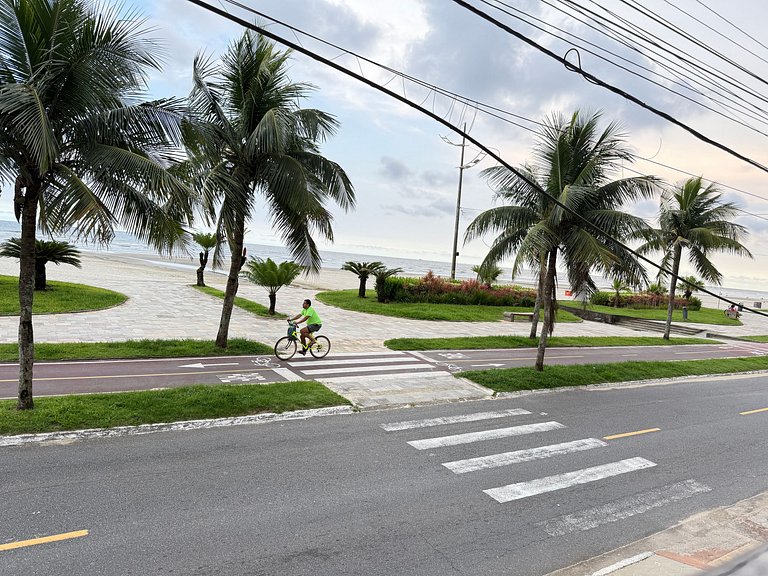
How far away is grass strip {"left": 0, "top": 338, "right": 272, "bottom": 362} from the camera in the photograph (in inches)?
502

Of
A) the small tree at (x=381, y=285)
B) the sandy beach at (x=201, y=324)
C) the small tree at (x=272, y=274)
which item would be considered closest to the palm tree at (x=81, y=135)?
the sandy beach at (x=201, y=324)

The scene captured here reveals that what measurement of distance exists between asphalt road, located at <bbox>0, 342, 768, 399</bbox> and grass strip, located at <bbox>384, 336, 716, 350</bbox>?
0.60 metres

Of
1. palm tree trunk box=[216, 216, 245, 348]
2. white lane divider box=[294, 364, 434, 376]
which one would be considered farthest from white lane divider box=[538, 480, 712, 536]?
palm tree trunk box=[216, 216, 245, 348]

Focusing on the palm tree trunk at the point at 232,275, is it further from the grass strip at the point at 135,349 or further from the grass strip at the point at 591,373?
the grass strip at the point at 591,373

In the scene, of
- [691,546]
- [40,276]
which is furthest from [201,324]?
[691,546]

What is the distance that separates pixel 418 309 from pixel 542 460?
2038 centimetres

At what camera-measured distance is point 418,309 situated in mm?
28594

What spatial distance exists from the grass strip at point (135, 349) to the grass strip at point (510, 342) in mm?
5178

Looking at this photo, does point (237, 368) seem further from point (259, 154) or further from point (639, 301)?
point (639, 301)

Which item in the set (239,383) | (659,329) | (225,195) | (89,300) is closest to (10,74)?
(225,195)

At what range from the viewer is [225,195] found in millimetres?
12930

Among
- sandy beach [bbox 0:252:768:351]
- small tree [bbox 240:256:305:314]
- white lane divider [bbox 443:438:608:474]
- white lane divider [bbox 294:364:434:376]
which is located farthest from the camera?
small tree [bbox 240:256:305:314]

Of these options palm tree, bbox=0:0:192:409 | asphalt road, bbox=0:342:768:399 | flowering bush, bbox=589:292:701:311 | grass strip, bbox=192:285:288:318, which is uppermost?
palm tree, bbox=0:0:192:409

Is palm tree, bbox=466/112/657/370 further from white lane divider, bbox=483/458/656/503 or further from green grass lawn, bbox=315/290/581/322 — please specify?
green grass lawn, bbox=315/290/581/322
